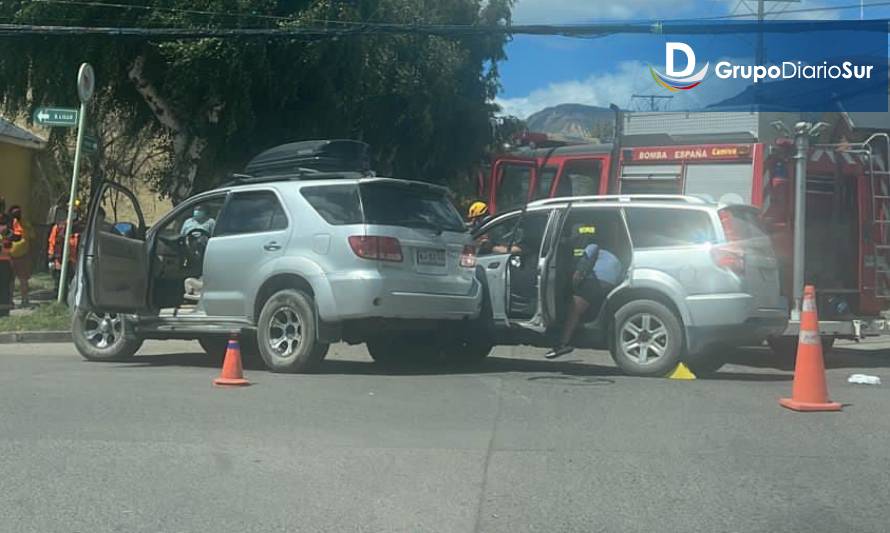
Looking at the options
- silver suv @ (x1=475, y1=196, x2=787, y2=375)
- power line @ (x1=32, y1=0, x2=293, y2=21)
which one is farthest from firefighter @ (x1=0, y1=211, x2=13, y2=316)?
silver suv @ (x1=475, y1=196, x2=787, y2=375)

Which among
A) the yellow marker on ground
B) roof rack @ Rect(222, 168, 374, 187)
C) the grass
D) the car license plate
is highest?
roof rack @ Rect(222, 168, 374, 187)

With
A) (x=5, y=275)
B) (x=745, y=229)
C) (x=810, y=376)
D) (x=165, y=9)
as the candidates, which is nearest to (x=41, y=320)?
(x=5, y=275)

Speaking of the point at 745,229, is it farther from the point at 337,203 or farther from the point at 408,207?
the point at 337,203

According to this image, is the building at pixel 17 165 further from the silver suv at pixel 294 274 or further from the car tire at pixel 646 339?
the car tire at pixel 646 339

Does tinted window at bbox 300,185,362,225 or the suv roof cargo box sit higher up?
the suv roof cargo box

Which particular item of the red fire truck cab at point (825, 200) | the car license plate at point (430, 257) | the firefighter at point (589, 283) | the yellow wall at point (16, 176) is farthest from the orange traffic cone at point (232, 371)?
the yellow wall at point (16, 176)

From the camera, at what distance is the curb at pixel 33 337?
14250 millimetres

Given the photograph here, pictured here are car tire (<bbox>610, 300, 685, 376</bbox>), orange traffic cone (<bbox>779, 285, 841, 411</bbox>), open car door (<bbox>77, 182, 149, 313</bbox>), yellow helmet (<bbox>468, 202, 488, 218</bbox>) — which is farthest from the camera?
yellow helmet (<bbox>468, 202, 488, 218</bbox>)

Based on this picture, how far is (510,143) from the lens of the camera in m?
16.1

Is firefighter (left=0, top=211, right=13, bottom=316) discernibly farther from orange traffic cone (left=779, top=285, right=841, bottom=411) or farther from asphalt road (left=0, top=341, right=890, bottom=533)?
orange traffic cone (left=779, top=285, right=841, bottom=411)

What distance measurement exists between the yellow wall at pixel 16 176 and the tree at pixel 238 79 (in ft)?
17.8

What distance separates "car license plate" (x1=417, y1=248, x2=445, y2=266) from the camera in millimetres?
10156

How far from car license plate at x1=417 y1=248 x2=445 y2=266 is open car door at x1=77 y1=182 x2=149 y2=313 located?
3274mm

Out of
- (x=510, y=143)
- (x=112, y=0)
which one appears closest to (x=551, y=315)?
(x=510, y=143)
